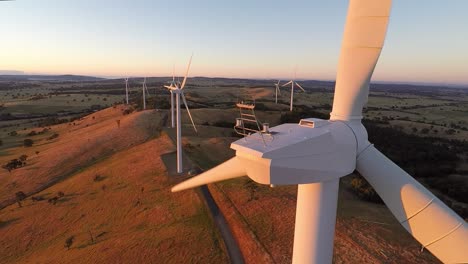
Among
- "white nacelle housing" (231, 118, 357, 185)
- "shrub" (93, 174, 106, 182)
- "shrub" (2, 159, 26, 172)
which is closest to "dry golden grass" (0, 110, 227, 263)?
"shrub" (93, 174, 106, 182)

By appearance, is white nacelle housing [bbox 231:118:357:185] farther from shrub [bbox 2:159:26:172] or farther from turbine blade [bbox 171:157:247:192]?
shrub [bbox 2:159:26:172]

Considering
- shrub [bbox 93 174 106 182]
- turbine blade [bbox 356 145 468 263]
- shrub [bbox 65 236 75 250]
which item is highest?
turbine blade [bbox 356 145 468 263]

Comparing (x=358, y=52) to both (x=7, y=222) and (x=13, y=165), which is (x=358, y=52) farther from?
(x=13, y=165)

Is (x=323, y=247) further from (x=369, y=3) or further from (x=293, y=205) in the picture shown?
(x=293, y=205)

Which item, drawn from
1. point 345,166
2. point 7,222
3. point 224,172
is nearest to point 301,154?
point 345,166

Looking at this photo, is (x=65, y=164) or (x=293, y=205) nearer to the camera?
(x=293, y=205)

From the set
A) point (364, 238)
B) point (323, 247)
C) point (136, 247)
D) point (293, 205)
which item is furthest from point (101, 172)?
point (323, 247)

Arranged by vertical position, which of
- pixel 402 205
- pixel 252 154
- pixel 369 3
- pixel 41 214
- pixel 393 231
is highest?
pixel 369 3
